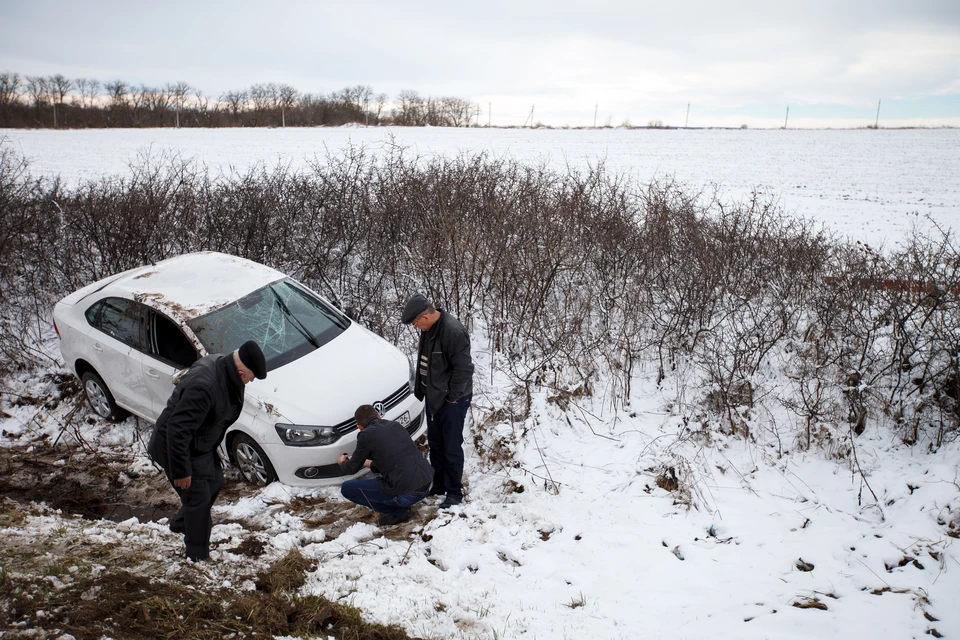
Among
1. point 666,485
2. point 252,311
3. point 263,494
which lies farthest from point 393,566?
point 252,311

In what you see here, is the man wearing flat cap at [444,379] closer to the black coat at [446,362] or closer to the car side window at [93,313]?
the black coat at [446,362]

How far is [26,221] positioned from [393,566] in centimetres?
926

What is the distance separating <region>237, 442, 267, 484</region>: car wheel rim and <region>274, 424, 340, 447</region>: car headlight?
43 cm

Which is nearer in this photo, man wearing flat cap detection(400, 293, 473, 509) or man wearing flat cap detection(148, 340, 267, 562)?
man wearing flat cap detection(148, 340, 267, 562)

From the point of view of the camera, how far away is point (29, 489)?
5.57 meters

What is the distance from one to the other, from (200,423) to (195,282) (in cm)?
285

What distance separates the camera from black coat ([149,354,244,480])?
3.77 m

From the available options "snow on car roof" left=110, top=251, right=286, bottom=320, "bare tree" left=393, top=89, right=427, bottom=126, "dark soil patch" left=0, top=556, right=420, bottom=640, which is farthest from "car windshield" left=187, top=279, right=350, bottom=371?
"bare tree" left=393, top=89, right=427, bottom=126

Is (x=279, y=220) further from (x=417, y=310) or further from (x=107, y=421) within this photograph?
(x=417, y=310)

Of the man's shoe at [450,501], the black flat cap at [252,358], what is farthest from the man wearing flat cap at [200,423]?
the man's shoe at [450,501]

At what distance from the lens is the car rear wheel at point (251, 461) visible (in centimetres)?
522

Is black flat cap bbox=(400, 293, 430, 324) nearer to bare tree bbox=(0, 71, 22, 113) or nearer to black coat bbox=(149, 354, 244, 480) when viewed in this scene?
black coat bbox=(149, 354, 244, 480)

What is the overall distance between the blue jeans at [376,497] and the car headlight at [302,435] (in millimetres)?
458

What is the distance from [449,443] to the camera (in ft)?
16.5
